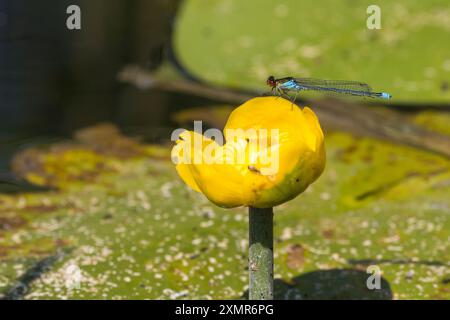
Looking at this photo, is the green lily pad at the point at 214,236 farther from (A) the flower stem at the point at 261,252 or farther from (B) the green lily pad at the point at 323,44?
(B) the green lily pad at the point at 323,44

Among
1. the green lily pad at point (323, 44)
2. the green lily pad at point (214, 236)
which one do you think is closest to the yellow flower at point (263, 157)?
the green lily pad at point (214, 236)

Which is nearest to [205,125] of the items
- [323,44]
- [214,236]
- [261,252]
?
[323,44]

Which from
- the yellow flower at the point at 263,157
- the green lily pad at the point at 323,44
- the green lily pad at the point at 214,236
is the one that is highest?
the green lily pad at the point at 323,44

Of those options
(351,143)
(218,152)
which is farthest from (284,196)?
(351,143)

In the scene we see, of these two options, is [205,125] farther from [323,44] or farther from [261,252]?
[261,252]

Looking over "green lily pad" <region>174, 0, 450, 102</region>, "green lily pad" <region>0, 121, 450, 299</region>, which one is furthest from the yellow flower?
"green lily pad" <region>174, 0, 450, 102</region>

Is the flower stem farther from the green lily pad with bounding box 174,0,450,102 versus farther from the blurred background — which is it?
the green lily pad with bounding box 174,0,450,102
